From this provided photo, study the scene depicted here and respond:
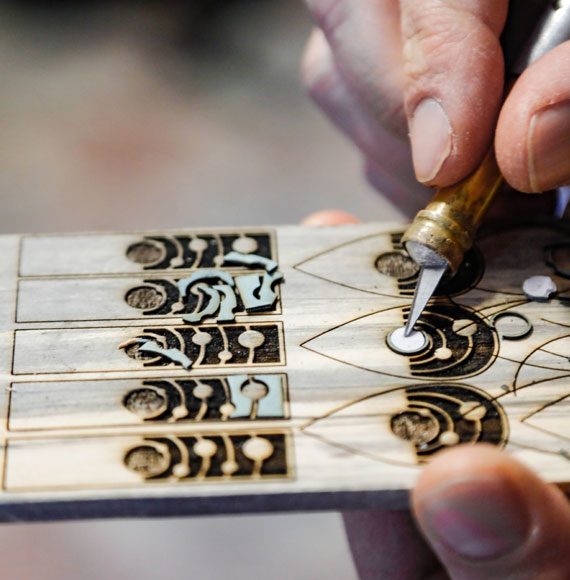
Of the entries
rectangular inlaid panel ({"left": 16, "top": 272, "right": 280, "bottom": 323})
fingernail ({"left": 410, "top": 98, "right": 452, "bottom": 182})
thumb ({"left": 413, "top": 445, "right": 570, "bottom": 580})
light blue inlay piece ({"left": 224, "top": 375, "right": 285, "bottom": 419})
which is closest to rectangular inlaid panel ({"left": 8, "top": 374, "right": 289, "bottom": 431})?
light blue inlay piece ({"left": 224, "top": 375, "right": 285, "bottom": 419})

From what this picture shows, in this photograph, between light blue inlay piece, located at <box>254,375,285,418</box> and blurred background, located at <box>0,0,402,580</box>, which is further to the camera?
blurred background, located at <box>0,0,402,580</box>

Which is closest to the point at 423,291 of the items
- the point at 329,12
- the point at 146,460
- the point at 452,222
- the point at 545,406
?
the point at 452,222

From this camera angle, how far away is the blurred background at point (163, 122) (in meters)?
2.24

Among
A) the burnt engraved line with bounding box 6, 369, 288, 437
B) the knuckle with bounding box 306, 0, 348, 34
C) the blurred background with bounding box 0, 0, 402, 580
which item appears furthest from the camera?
the blurred background with bounding box 0, 0, 402, 580

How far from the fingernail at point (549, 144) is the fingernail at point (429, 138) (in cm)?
11

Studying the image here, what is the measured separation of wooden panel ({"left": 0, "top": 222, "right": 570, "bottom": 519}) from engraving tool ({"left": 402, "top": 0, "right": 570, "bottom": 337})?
0.20 feet

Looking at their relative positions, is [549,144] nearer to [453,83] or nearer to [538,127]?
[538,127]

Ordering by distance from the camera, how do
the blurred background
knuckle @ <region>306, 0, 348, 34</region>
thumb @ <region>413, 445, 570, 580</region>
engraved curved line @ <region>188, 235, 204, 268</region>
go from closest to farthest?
thumb @ <region>413, 445, 570, 580</region> → engraved curved line @ <region>188, 235, 204, 268</region> → knuckle @ <region>306, 0, 348, 34</region> → the blurred background

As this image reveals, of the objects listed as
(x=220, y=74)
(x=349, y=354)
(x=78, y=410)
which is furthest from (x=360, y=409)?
(x=220, y=74)

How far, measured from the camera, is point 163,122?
92.7 inches

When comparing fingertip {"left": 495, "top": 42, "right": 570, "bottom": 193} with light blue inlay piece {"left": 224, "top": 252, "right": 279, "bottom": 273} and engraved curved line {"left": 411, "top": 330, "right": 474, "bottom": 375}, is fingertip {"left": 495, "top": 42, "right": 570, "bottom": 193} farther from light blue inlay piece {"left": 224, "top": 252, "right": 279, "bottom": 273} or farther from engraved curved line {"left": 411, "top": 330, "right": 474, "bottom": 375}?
light blue inlay piece {"left": 224, "top": 252, "right": 279, "bottom": 273}

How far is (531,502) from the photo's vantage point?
877 millimetres

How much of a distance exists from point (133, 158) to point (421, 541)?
1.38 meters

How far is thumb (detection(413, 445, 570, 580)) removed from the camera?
0.86 meters
